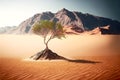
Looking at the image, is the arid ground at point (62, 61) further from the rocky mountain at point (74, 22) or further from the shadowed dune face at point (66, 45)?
the rocky mountain at point (74, 22)

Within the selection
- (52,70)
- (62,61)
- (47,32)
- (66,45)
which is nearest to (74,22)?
(66,45)

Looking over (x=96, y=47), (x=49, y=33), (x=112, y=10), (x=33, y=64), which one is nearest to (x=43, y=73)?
(x=33, y=64)

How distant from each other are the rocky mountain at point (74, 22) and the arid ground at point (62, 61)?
0.19m

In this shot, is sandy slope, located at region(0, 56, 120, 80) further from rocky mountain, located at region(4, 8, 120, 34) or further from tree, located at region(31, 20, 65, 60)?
rocky mountain, located at region(4, 8, 120, 34)

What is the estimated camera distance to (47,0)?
24.2ft

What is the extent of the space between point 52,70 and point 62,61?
383 millimetres

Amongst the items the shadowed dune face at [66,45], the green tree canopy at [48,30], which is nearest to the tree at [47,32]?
the green tree canopy at [48,30]

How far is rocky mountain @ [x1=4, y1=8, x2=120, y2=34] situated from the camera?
23.6 feet

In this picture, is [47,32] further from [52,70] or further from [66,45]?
[52,70]

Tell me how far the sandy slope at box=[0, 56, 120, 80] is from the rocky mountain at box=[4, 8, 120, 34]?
2.57 feet

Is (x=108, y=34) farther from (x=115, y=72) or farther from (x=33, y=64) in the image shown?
(x=33, y=64)

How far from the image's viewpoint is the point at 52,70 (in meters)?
7.16

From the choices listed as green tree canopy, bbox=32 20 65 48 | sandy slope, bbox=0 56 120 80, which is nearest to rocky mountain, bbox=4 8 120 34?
green tree canopy, bbox=32 20 65 48

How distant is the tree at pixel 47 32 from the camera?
726 centimetres
